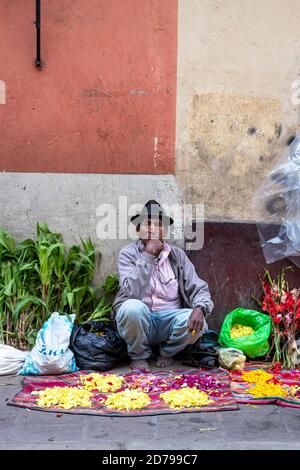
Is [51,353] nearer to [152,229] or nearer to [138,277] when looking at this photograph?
[138,277]

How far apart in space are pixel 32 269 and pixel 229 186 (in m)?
1.77

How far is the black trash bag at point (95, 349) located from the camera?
471 centimetres

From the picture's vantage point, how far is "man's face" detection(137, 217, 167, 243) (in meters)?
4.86

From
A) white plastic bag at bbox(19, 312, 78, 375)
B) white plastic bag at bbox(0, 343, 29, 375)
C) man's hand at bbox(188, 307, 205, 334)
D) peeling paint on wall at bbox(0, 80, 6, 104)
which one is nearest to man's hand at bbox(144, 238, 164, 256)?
man's hand at bbox(188, 307, 205, 334)

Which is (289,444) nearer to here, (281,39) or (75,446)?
(75,446)

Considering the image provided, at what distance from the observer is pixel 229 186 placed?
543cm

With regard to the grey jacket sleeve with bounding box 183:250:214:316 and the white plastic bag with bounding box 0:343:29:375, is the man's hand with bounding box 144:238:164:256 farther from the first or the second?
the white plastic bag with bounding box 0:343:29:375

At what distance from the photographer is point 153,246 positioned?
4785 millimetres

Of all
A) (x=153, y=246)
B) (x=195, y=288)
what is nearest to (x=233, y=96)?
(x=153, y=246)

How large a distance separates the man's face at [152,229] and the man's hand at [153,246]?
Answer: 46mm

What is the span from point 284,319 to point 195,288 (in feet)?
2.47
